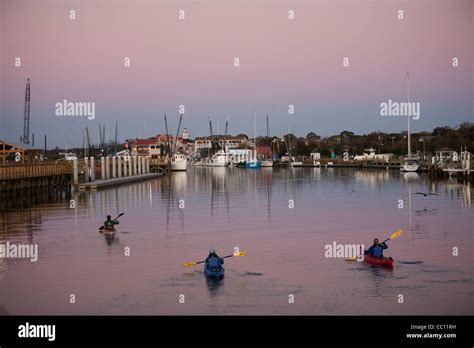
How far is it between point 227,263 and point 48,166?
5864 centimetres

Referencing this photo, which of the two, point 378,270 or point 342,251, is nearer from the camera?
point 378,270

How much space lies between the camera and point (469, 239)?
3978 centimetres

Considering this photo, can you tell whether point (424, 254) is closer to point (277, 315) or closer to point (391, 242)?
point (391, 242)

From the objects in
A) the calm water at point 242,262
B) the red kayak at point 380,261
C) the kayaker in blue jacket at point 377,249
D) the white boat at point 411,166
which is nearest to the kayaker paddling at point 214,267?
the calm water at point 242,262

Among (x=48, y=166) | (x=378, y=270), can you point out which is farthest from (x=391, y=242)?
(x=48, y=166)

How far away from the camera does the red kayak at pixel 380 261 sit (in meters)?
30.9

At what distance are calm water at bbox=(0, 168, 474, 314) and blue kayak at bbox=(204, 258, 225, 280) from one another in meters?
0.62

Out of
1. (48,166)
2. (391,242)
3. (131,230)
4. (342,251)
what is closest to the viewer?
(342,251)

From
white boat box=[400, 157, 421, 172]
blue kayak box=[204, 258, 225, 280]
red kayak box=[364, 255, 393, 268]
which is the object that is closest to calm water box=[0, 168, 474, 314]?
red kayak box=[364, 255, 393, 268]

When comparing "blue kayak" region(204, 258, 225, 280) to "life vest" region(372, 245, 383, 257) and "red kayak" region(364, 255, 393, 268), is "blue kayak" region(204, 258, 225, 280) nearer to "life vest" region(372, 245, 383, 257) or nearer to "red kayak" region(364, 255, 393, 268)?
"red kayak" region(364, 255, 393, 268)

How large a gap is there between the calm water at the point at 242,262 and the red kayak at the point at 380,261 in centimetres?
50

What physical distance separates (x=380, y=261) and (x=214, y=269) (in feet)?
24.7

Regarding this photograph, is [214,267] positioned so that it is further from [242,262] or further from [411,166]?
[411,166]

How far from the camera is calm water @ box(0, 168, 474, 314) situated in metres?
25.5
